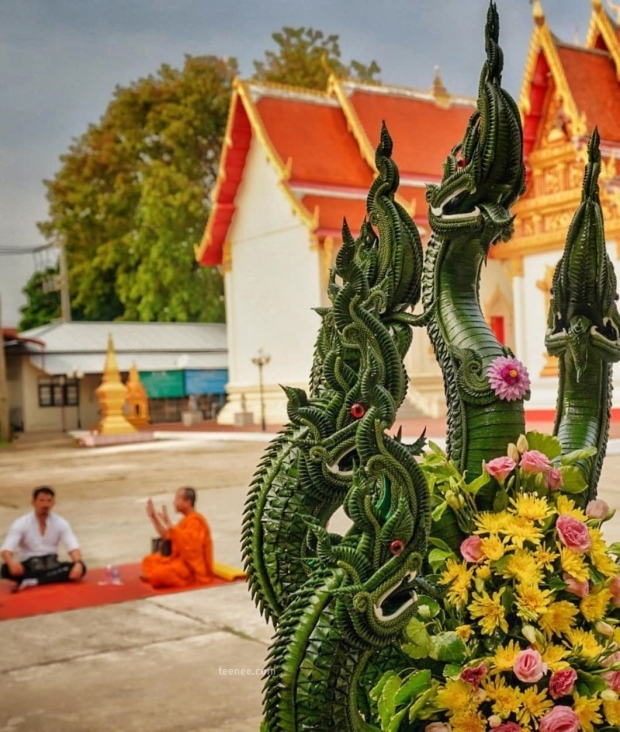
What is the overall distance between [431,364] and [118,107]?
13443 mm

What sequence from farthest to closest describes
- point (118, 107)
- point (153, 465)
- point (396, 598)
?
point (118, 107)
point (153, 465)
point (396, 598)

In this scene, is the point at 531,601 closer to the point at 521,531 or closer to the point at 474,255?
the point at 521,531

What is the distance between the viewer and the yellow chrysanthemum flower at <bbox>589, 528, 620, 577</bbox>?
1816 millimetres

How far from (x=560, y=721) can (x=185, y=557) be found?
3697mm

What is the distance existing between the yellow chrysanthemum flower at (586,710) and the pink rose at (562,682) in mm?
29

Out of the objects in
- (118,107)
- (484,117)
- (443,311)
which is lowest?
(443,311)

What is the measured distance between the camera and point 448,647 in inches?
66.6

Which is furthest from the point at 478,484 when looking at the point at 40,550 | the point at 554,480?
the point at 40,550

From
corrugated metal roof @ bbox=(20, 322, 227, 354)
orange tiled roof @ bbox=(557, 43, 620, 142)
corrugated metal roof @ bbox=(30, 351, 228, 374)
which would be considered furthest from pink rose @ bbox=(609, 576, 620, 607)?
corrugated metal roof @ bbox=(20, 322, 227, 354)

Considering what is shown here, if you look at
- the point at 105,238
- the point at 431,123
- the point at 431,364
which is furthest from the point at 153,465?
the point at 105,238

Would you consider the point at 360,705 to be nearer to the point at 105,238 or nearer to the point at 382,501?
the point at 382,501

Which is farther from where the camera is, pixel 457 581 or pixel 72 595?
pixel 72 595

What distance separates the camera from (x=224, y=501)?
8.46 meters

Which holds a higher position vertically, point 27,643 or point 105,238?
point 105,238
